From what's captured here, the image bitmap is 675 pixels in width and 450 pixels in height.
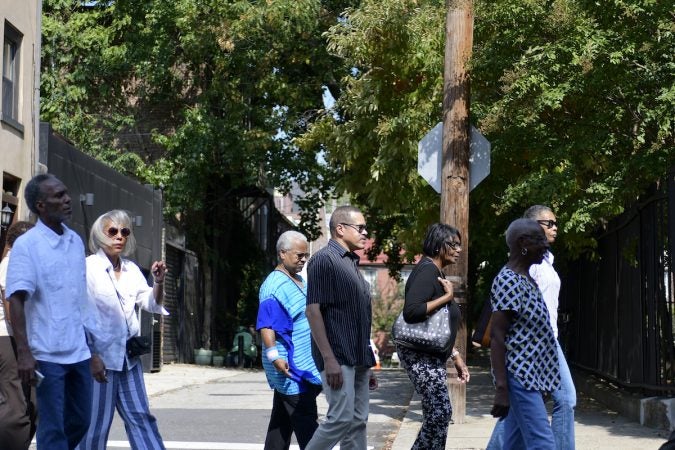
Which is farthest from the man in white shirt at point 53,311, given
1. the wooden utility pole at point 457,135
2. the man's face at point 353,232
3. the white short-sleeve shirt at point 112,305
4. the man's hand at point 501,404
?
the wooden utility pole at point 457,135

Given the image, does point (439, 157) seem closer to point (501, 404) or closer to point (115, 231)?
point (115, 231)

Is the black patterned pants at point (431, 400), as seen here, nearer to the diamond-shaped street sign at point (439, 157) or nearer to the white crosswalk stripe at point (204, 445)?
the white crosswalk stripe at point (204, 445)

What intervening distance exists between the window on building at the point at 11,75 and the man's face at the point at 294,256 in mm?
12773

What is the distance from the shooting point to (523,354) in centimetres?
615

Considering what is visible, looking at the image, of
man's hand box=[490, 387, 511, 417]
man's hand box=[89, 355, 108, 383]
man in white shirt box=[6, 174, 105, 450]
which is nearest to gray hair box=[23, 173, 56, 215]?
man in white shirt box=[6, 174, 105, 450]

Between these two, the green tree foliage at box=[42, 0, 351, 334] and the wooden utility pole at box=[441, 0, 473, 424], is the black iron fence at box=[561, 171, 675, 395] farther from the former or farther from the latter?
the green tree foliage at box=[42, 0, 351, 334]

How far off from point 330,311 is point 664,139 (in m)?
5.81

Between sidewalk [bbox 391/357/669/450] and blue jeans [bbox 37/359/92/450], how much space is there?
430 centimetres

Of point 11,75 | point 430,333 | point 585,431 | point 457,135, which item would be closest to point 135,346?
point 430,333

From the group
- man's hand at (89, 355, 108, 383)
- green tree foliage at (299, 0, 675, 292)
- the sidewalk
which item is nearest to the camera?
man's hand at (89, 355, 108, 383)

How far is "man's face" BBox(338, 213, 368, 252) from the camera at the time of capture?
7180mm

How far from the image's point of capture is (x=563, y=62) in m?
11.9

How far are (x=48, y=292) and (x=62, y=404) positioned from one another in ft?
1.99

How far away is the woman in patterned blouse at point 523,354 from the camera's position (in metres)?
6.11
